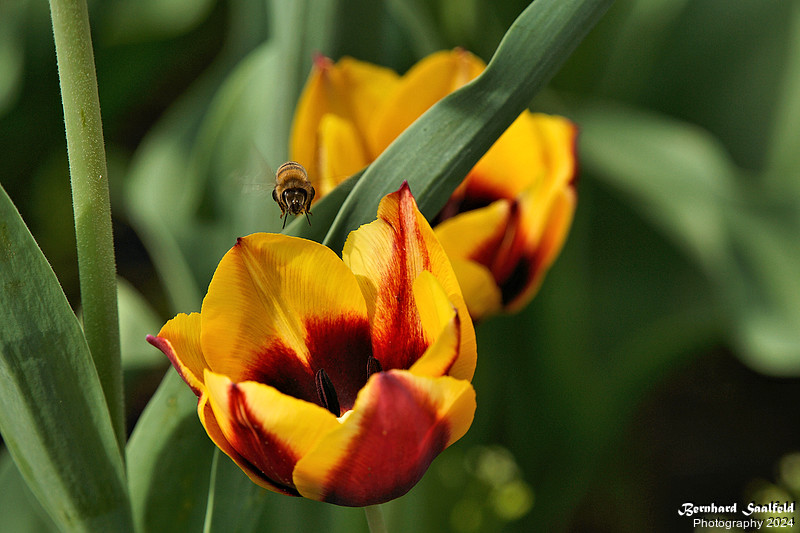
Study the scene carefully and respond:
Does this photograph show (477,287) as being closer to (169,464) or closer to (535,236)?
(535,236)

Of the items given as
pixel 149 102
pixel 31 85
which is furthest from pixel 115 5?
pixel 149 102

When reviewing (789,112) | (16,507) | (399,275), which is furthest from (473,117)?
(789,112)

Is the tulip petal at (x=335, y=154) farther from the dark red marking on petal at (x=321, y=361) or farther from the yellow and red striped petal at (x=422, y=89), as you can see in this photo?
the dark red marking on petal at (x=321, y=361)

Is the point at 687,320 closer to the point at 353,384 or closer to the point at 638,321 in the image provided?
the point at 638,321

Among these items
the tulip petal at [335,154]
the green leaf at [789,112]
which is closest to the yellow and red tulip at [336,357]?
the tulip petal at [335,154]

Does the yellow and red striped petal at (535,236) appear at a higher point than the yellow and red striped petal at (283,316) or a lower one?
lower

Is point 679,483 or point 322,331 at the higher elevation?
point 322,331
